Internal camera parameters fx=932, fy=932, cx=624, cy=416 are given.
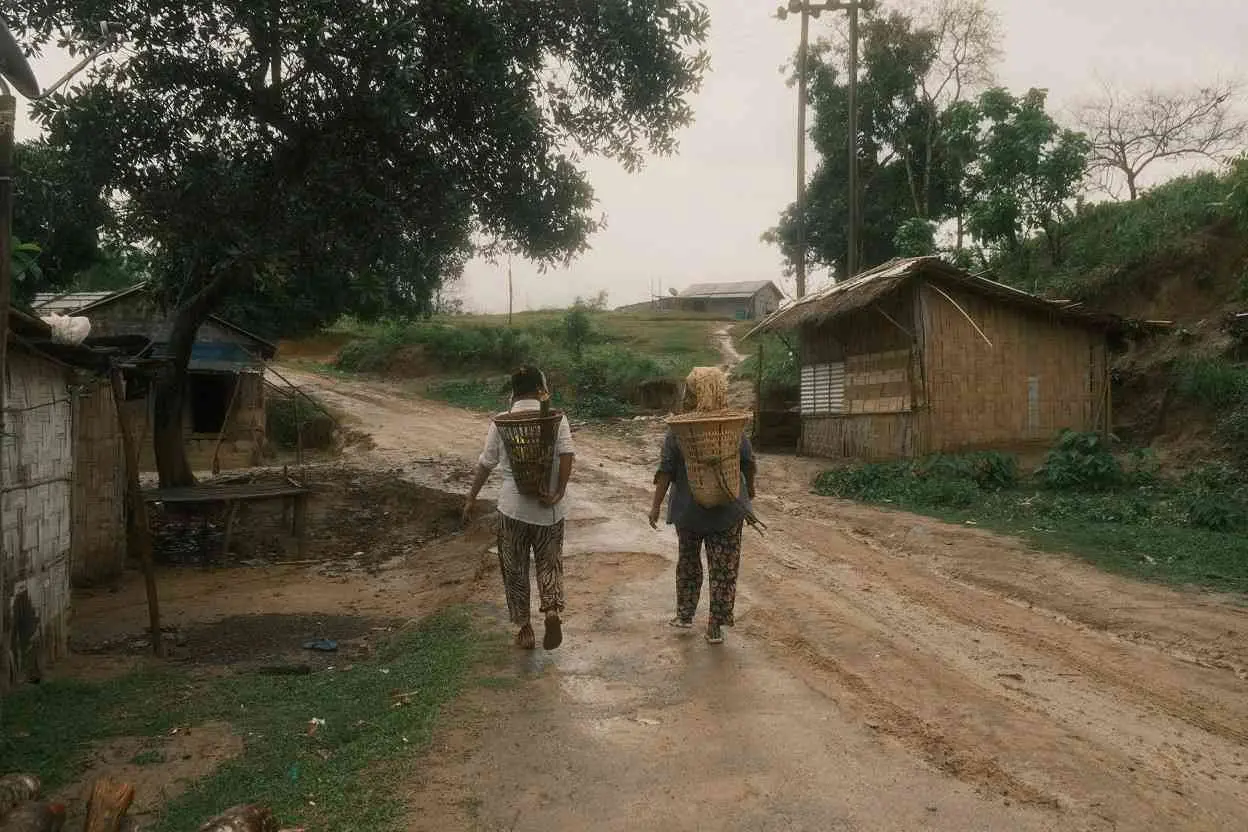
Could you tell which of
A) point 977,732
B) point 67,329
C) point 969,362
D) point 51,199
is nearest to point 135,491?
point 67,329

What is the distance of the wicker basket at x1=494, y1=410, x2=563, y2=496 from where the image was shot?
5730mm

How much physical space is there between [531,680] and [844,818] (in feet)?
7.57

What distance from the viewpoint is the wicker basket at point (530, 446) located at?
18.8ft

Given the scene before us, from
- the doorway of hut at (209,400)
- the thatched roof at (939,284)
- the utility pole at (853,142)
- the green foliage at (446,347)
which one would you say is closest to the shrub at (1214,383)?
the thatched roof at (939,284)

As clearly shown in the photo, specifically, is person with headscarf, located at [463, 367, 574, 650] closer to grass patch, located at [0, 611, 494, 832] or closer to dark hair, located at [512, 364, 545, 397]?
dark hair, located at [512, 364, 545, 397]

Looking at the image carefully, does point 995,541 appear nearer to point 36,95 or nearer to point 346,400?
point 36,95

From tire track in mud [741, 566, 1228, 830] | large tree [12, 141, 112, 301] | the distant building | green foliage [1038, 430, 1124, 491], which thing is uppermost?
the distant building

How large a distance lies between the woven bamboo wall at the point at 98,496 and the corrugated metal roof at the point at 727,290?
5218 cm

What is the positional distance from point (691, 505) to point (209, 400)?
2217 centimetres

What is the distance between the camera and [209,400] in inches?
977

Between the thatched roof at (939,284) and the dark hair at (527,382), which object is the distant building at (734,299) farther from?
the dark hair at (527,382)

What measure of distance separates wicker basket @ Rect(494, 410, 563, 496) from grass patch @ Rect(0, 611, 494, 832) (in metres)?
1.17

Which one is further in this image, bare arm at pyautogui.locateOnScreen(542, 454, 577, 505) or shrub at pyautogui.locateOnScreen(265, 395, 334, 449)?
shrub at pyautogui.locateOnScreen(265, 395, 334, 449)

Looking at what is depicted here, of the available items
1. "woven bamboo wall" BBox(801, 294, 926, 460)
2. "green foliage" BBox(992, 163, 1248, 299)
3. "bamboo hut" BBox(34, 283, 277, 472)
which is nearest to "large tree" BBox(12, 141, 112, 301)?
"bamboo hut" BBox(34, 283, 277, 472)
